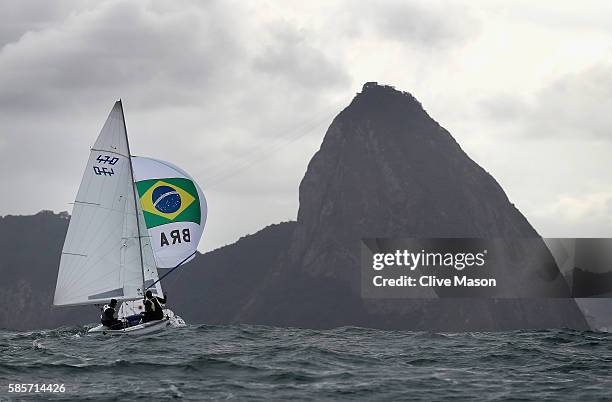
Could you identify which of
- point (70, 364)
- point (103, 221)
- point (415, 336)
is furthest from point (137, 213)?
point (70, 364)

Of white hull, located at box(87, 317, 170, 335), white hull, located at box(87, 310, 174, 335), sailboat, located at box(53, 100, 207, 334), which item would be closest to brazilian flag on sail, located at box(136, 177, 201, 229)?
sailboat, located at box(53, 100, 207, 334)

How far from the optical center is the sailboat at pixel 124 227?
148 ft

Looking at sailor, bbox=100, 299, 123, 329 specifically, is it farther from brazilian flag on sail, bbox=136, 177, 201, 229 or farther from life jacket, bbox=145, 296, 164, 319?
brazilian flag on sail, bbox=136, 177, 201, 229

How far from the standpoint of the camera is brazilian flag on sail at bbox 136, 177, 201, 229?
50312 mm

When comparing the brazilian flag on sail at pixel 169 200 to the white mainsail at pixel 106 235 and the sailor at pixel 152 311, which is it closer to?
the white mainsail at pixel 106 235

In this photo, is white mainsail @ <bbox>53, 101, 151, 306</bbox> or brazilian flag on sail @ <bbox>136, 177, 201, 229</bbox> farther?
brazilian flag on sail @ <bbox>136, 177, 201, 229</bbox>

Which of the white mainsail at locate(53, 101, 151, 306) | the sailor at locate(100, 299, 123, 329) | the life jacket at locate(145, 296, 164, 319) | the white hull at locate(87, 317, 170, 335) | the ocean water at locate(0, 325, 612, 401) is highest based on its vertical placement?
the white mainsail at locate(53, 101, 151, 306)

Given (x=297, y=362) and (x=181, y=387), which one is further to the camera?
(x=297, y=362)

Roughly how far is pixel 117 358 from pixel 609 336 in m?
21.0

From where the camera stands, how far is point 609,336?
37.8 m

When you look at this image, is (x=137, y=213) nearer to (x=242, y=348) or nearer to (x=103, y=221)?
(x=103, y=221)

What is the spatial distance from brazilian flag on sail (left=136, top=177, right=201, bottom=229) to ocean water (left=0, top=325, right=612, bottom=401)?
14.2 meters

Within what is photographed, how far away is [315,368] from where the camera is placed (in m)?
26.0

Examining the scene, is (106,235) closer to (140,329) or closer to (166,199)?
(166,199)
